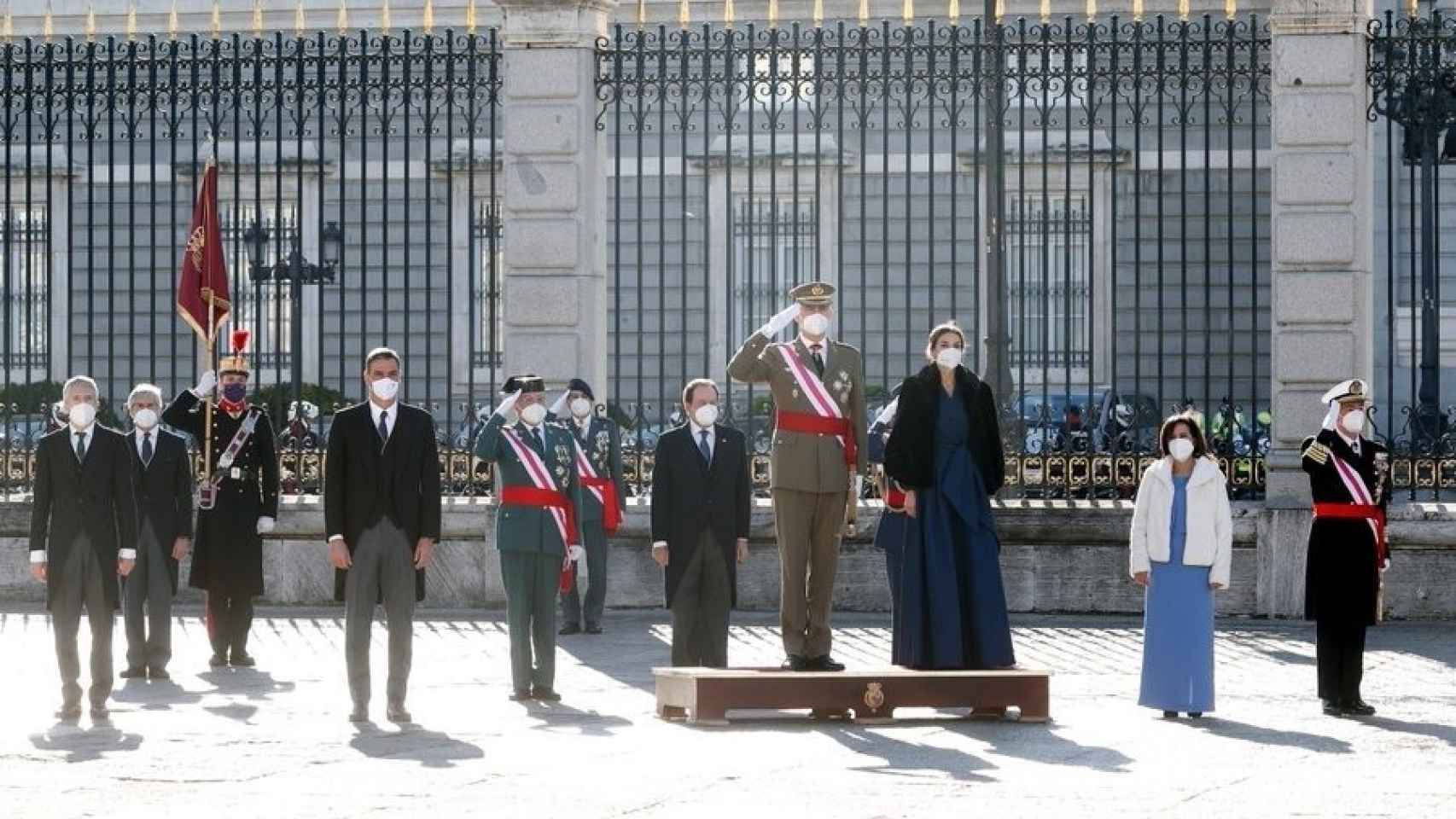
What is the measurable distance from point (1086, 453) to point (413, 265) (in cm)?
1581

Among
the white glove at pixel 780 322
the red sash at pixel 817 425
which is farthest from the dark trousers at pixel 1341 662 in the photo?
the white glove at pixel 780 322

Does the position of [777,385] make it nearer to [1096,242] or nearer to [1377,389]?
[1096,242]

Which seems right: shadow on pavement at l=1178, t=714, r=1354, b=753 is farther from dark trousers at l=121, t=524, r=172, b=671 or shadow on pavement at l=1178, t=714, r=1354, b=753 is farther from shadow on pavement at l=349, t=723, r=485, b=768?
dark trousers at l=121, t=524, r=172, b=671

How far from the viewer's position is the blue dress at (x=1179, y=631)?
42.3 feet

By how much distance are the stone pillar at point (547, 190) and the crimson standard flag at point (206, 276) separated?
1.81 meters

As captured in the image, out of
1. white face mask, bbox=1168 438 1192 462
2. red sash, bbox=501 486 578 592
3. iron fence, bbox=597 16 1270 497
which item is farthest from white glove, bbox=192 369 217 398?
white face mask, bbox=1168 438 1192 462

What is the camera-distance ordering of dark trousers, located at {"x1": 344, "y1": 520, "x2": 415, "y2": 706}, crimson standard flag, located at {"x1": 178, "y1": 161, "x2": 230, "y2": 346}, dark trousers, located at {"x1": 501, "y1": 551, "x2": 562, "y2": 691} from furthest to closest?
crimson standard flag, located at {"x1": 178, "y1": 161, "x2": 230, "y2": 346}, dark trousers, located at {"x1": 501, "y1": 551, "x2": 562, "y2": 691}, dark trousers, located at {"x1": 344, "y1": 520, "x2": 415, "y2": 706}

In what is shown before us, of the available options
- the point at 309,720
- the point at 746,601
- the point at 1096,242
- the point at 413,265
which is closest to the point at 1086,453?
the point at 746,601

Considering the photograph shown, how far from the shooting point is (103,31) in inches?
1372

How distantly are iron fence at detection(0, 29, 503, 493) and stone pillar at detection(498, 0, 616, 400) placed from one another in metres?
0.23

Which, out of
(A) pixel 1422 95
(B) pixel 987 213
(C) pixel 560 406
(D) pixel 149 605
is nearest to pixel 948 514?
(C) pixel 560 406

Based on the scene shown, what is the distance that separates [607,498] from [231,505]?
2.50 m

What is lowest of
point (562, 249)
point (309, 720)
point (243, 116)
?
point (309, 720)

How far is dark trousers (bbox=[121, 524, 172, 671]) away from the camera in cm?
1501
